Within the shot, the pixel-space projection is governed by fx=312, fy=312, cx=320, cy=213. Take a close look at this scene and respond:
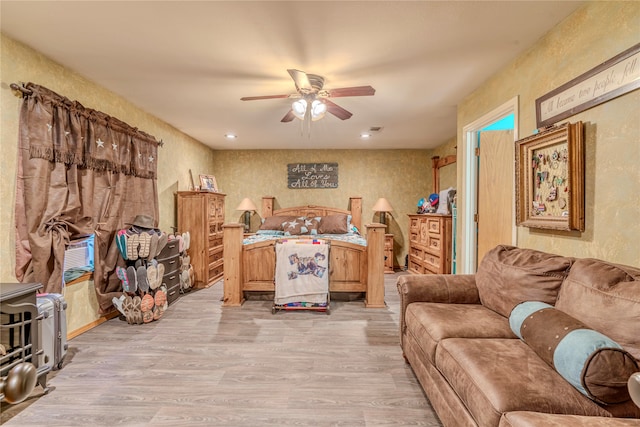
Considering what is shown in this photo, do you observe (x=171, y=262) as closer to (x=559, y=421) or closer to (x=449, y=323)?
(x=449, y=323)

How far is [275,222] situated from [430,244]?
2541 mm

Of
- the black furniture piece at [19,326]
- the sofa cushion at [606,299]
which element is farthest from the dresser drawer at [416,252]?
the black furniture piece at [19,326]

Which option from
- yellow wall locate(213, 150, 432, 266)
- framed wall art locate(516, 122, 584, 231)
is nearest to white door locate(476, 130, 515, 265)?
framed wall art locate(516, 122, 584, 231)

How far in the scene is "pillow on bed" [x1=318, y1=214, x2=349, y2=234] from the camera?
505 cm

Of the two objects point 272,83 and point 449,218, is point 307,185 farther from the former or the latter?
point 272,83

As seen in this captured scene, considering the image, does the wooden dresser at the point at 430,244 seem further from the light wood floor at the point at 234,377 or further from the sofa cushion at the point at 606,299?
the sofa cushion at the point at 606,299

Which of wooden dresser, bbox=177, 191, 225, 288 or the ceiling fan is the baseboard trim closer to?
wooden dresser, bbox=177, 191, 225, 288

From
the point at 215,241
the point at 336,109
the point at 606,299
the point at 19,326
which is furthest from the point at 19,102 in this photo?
the point at 606,299

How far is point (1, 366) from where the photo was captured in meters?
1.71

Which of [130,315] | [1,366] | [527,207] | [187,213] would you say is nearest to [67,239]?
[130,315]

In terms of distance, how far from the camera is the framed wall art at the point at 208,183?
519 cm

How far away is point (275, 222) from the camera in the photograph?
535cm

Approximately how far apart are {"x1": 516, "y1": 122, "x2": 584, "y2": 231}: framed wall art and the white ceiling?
736 mm

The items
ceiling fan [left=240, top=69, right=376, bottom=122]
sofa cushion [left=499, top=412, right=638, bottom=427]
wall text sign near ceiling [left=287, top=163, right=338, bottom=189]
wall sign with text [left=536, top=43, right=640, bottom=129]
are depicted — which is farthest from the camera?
wall text sign near ceiling [left=287, top=163, right=338, bottom=189]
